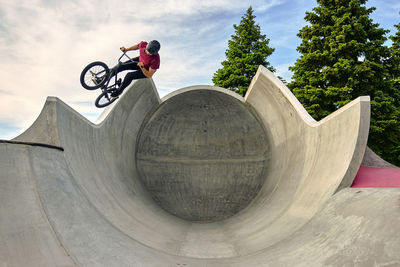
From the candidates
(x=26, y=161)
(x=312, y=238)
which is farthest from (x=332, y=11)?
(x=26, y=161)

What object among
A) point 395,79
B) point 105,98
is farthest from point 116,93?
point 395,79

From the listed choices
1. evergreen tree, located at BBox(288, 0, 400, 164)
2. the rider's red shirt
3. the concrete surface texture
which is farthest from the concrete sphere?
evergreen tree, located at BBox(288, 0, 400, 164)

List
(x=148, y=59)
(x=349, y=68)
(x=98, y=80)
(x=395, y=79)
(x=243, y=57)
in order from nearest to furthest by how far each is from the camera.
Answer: (x=148, y=59), (x=98, y=80), (x=349, y=68), (x=395, y=79), (x=243, y=57)

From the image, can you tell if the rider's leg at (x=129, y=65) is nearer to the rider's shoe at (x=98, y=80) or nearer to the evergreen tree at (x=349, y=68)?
the rider's shoe at (x=98, y=80)

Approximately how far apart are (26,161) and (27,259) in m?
1.77

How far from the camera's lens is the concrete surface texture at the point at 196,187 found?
413 centimetres

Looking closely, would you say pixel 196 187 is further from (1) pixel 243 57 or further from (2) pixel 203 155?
(1) pixel 243 57

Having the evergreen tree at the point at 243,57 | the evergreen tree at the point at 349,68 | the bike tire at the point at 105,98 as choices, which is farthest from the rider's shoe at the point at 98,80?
the evergreen tree at the point at 243,57

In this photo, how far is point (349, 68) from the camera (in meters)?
16.6

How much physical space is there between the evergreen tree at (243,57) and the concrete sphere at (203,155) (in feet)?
41.0

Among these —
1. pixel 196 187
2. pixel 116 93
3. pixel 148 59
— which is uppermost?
pixel 148 59

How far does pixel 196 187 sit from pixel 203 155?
1556 millimetres

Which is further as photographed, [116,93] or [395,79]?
[395,79]

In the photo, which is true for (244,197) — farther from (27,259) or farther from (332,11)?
(332,11)
